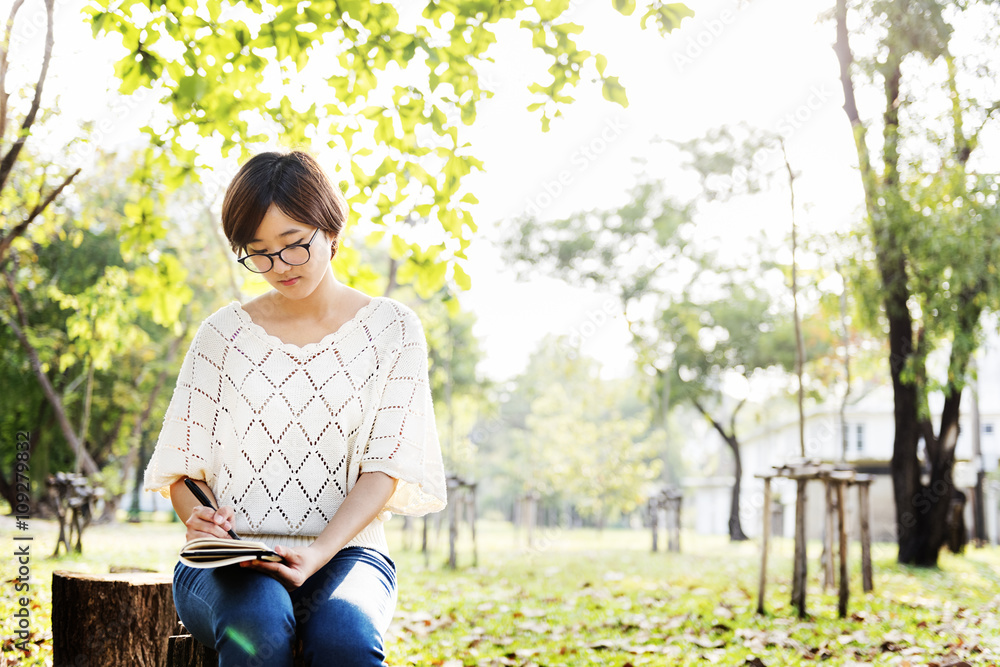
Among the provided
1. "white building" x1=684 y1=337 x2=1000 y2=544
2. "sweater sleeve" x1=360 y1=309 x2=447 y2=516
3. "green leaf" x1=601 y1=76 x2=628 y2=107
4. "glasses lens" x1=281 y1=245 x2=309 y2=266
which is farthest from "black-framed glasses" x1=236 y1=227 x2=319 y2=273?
"white building" x1=684 y1=337 x2=1000 y2=544

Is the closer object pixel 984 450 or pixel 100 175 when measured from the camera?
pixel 100 175

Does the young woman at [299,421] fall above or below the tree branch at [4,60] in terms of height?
below

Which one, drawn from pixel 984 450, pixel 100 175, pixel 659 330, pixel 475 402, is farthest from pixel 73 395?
pixel 984 450

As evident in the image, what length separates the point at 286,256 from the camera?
2273 millimetres

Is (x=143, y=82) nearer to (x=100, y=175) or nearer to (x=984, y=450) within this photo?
(x=100, y=175)

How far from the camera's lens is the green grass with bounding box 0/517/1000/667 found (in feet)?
15.8

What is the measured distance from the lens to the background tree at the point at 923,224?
9.77 m

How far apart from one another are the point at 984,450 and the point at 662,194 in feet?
78.9

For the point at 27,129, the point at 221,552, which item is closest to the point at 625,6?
the point at 221,552

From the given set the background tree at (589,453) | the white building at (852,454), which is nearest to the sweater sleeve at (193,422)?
the white building at (852,454)

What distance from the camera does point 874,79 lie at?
Result: 11.1 metres

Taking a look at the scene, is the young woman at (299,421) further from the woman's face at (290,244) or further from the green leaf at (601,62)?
the green leaf at (601,62)

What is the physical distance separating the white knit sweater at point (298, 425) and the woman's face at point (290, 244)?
19 centimetres

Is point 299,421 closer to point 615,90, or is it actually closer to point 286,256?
point 286,256
